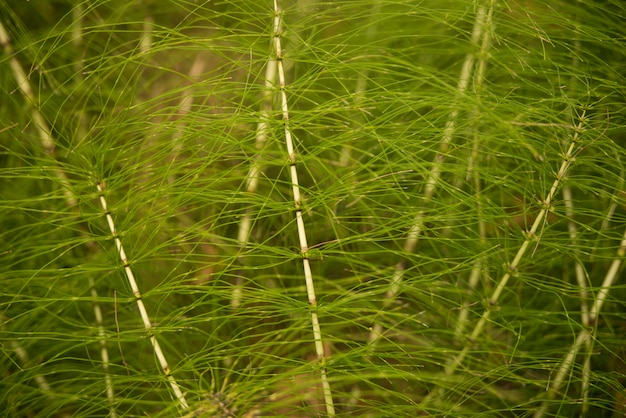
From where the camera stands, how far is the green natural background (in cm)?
157

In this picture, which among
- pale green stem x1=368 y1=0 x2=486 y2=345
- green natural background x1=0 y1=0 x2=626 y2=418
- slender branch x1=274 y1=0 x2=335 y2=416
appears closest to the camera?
slender branch x1=274 y1=0 x2=335 y2=416

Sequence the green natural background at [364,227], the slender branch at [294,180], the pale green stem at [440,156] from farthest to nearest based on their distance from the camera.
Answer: the pale green stem at [440,156]
the green natural background at [364,227]
the slender branch at [294,180]

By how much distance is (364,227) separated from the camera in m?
1.94

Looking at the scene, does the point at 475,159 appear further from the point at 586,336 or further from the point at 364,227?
the point at 586,336

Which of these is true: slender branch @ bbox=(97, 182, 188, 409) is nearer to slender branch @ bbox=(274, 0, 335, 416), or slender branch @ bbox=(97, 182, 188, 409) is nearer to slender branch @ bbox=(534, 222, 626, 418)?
slender branch @ bbox=(274, 0, 335, 416)

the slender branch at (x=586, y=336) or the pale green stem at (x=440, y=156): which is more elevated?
the pale green stem at (x=440, y=156)

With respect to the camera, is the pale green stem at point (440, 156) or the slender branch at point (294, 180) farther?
the pale green stem at point (440, 156)

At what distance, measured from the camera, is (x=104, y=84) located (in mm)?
2131

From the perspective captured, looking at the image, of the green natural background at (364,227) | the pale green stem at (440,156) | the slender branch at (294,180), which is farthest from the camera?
the pale green stem at (440,156)

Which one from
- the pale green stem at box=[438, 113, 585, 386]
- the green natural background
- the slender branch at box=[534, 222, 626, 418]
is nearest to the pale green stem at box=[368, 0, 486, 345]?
the green natural background

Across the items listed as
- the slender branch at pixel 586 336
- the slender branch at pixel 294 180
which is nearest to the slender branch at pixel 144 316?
the slender branch at pixel 294 180

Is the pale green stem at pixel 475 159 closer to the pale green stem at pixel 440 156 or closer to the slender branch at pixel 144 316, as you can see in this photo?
the pale green stem at pixel 440 156

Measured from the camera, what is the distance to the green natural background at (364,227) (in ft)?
5.14

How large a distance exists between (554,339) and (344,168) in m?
0.91
